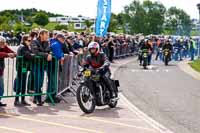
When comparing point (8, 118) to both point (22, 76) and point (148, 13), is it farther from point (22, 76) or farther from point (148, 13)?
point (148, 13)

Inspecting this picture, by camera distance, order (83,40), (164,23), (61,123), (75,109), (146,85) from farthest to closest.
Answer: (164,23) < (83,40) < (146,85) < (75,109) < (61,123)

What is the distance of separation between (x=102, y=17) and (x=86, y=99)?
1338cm

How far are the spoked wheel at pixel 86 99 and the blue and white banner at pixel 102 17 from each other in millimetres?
13031

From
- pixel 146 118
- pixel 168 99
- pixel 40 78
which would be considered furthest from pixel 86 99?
pixel 168 99

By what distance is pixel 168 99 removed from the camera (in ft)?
48.0

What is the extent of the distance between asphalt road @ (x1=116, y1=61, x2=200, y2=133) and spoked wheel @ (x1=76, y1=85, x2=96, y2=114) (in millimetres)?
1293

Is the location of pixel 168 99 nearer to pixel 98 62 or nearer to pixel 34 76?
pixel 98 62

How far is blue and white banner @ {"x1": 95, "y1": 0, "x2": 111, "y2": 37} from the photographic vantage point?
24.4m

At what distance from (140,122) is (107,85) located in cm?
178

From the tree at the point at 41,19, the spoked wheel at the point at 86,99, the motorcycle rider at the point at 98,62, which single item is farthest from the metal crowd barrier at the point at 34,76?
the tree at the point at 41,19

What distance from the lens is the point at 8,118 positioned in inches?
412

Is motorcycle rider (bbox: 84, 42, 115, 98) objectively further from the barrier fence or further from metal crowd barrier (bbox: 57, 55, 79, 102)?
metal crowd barrier (bbox: 57, 55, 79, 102)

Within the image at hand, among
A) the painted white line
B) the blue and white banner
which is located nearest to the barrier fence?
the painted white line

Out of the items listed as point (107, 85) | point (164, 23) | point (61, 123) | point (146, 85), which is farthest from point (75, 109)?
point (164, 23)
